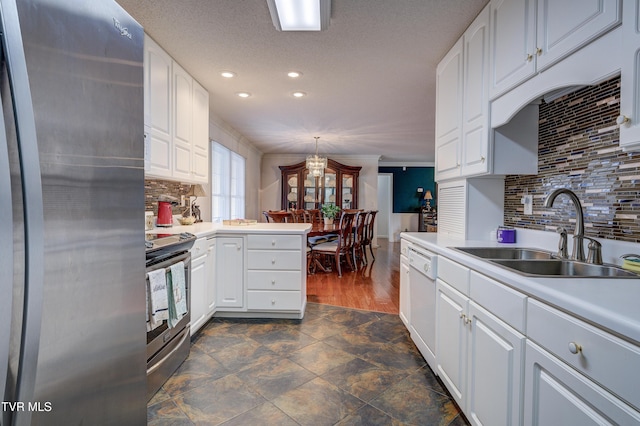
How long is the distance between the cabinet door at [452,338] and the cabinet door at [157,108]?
217cm

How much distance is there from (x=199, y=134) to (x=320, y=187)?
171 inches

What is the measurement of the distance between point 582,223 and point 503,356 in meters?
0.75

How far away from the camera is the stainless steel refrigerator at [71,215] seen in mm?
557

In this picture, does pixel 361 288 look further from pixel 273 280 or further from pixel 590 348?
pixel 590 348

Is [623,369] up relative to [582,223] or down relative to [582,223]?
down

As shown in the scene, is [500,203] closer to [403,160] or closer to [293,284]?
[293,284]

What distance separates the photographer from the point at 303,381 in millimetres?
1991

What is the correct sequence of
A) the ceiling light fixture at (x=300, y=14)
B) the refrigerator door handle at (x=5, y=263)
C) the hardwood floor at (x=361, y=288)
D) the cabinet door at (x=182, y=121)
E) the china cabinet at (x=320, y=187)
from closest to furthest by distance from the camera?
the refrigerator door handle at (x=5, y=263) → the ceiling light fixture at (x=300, y=14) → the cabinet door at (x=182, y=121) → the hardwood floor at (x=361, y=288) → the china cabinet at (x=320, y=187)

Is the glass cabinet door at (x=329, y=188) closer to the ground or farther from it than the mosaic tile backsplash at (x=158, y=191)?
farther from it

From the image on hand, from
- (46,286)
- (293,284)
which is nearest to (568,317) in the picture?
(46,286)

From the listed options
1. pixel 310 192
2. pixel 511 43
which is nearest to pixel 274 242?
pixel 511 43

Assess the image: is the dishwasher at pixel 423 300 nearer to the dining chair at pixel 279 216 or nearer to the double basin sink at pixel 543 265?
the double basin sink at pixel 543 265

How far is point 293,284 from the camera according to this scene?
2.98m

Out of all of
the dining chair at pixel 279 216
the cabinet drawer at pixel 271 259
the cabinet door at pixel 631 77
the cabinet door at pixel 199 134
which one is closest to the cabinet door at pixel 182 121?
the cabinet door at pixel 199 134
